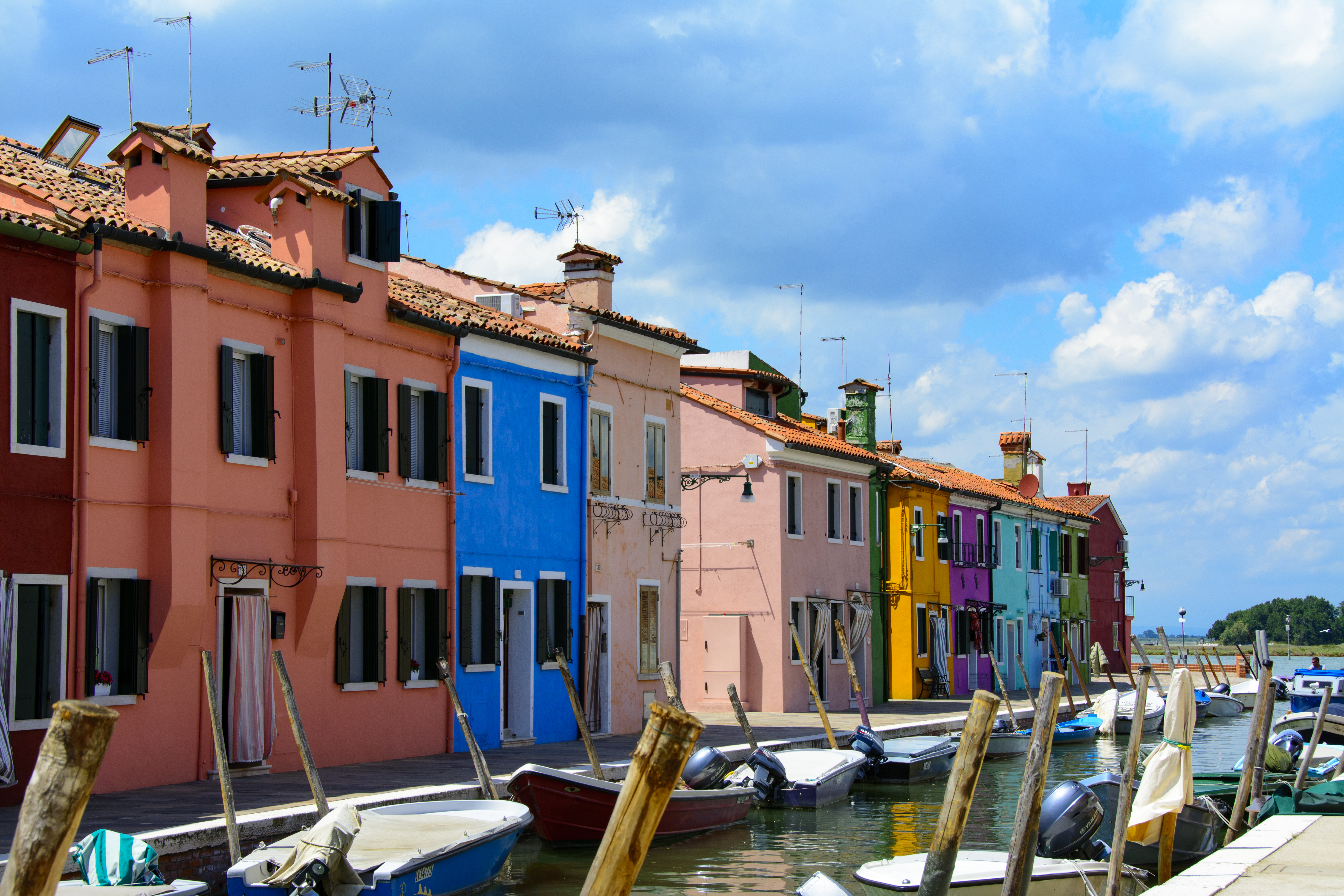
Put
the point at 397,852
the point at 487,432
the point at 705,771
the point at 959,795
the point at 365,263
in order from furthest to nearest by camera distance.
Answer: the point at 487,432 < the point at 365,263 < the point at 705,771 < the point at 397,852 < the point at 959,795

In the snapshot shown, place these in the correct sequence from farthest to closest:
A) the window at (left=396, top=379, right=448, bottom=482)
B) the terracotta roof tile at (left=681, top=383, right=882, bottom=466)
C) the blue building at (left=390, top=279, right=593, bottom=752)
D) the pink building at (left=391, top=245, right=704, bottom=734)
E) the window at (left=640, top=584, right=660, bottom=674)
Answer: the terracotta roof tile at (left=681, top=383, right=882, bottom=466), the window at (left=640, top=584, right=660, bottom=674), the pink building at (left=391, top=245, right=704, bottom=734), the blue building at (left=390, top=279, right=593, bottom=752), the window at (left=396, top=379, right=448, bottom=482)

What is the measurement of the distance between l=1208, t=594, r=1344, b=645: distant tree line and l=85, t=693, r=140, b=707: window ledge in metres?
143

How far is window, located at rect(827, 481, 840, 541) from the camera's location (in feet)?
118

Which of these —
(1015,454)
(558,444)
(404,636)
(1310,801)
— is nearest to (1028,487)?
(1015,454)

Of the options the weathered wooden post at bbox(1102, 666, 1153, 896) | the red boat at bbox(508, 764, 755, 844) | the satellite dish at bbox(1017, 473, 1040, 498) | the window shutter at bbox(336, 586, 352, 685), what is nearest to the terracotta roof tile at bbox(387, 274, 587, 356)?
the window shutter at bbox(336, 586, 352, 685)

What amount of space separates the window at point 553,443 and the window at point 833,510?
12550 millimetres

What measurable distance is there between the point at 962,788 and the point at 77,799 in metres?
5.87

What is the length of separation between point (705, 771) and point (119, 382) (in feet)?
28.2

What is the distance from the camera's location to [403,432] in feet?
68.8

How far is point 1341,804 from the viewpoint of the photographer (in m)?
14.8

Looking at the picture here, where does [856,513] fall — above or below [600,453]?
below

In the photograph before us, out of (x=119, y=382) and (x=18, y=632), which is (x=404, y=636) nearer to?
(x=119, y=382)

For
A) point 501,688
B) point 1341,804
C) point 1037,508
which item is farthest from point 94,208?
point 1037,508

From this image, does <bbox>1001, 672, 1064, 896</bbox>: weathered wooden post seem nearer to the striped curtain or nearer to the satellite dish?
the striped curtain
